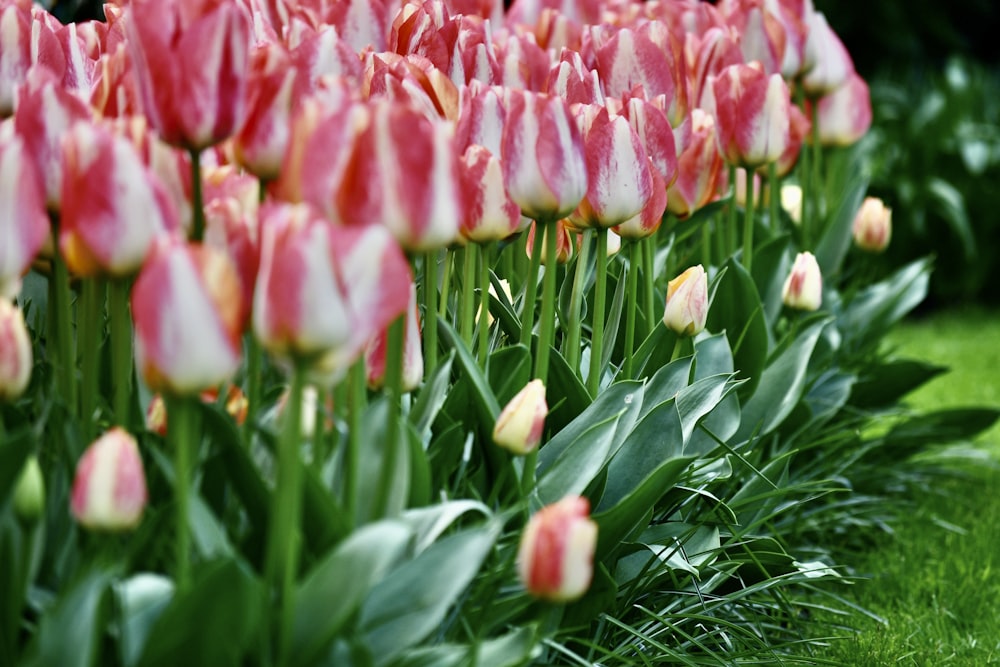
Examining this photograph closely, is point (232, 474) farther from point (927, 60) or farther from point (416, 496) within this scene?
point (927, 60)

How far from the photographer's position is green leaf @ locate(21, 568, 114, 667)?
3.97 feet

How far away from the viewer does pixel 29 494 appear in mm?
1282

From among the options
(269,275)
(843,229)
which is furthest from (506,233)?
(843,229)

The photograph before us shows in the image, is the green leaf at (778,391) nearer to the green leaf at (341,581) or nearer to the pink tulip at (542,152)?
the pink tulip at (542,152)

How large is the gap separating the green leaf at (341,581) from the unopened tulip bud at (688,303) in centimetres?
84

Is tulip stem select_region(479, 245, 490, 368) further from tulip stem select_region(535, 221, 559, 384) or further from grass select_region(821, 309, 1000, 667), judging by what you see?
grass select_region(821, 309, 1000, 667)

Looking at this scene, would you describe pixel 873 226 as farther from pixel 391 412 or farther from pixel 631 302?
pixel 391 412

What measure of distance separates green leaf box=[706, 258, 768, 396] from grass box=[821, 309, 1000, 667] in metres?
0.45

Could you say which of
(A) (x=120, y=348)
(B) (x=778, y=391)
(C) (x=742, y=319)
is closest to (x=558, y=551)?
(A) (x=120, y=348)

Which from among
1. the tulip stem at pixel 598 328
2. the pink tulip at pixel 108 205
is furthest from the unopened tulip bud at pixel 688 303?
the pink tulip at pixel 108 205

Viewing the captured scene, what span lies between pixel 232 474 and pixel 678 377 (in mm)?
854

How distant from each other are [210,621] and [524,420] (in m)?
0.45

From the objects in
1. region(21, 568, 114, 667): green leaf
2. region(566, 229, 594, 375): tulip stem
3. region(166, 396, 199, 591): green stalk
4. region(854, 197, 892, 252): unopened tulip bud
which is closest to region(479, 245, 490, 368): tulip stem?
region(566, 229, 594, 375): tulip stem

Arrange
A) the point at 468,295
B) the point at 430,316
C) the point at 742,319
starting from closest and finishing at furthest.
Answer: the point at 430,316 < the point at 468,295 < the point at 742,319
